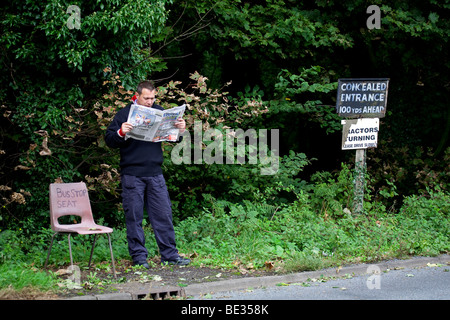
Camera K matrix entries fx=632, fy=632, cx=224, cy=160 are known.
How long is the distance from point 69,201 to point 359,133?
5124 mm

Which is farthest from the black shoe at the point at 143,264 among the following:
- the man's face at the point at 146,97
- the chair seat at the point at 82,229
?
the man's face at the point at 146,97

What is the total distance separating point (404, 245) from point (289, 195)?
5098 millimetres

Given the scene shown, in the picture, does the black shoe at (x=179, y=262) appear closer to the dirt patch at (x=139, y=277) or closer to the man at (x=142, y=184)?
the man at (x=142, y=184)

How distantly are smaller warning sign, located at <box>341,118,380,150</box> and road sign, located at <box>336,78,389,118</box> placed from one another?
101 mm

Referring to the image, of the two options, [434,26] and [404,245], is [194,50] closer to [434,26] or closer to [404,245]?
[434,26]

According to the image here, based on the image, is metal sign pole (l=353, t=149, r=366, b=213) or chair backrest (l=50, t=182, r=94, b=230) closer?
chair backrest (l=50, t=182, r=94, b=230)

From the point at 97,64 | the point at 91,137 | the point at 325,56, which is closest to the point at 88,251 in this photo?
the point at 91,137

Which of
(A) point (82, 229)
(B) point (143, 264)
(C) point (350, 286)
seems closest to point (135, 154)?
(A) point (82, 229)

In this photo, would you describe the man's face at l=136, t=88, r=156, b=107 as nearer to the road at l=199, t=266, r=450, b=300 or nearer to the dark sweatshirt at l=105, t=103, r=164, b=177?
the dark sweatshirt at l=105, t=103, r=164, b=177

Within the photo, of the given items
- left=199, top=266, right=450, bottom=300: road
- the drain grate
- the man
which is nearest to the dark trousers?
the man

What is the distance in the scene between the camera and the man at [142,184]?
786 centimetres

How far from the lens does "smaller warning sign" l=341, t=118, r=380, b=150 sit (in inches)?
413

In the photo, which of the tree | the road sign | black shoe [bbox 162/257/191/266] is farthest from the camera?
the road sign

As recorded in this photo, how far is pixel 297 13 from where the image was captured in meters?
13.9
